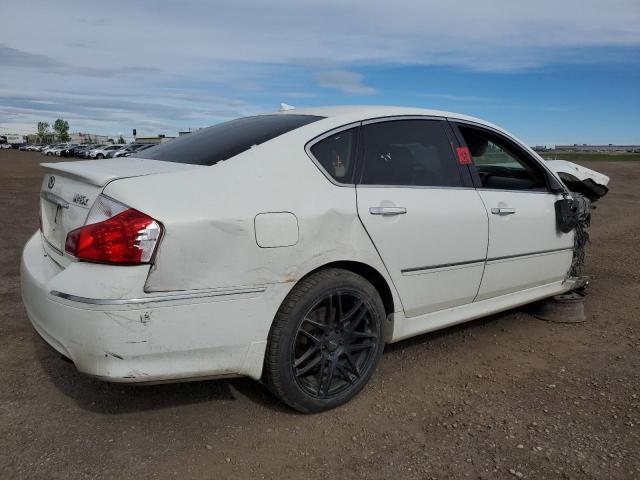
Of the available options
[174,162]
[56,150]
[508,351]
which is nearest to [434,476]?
[508,351]

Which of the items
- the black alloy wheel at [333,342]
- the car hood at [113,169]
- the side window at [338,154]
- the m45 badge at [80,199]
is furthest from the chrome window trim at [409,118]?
the m45 badge at [80,199]

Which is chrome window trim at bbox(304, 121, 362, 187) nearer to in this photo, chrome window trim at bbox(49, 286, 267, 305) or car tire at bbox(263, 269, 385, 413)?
car tire at bbox(263, 269, 385, 413)

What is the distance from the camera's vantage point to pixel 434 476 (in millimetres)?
2447

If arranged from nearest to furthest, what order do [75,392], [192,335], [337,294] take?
[192,335] < [337,294] < [75,392]

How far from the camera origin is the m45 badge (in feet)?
8.41

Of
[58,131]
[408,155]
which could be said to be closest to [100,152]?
[408,155]

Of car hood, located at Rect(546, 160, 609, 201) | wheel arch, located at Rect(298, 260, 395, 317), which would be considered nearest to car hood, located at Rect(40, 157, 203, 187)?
wheel arch, located at Rect(298, 260, 395, 317)

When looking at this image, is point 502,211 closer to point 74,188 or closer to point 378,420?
point 378,420

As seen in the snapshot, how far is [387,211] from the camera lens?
3.01 m

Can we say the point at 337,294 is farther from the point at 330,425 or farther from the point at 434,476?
the point at 434,476

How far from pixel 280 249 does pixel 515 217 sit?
195 cm

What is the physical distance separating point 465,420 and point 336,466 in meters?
0.82

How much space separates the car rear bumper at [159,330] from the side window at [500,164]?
191 centimetres

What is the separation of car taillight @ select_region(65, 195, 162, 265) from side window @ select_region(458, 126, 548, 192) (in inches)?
90.6
